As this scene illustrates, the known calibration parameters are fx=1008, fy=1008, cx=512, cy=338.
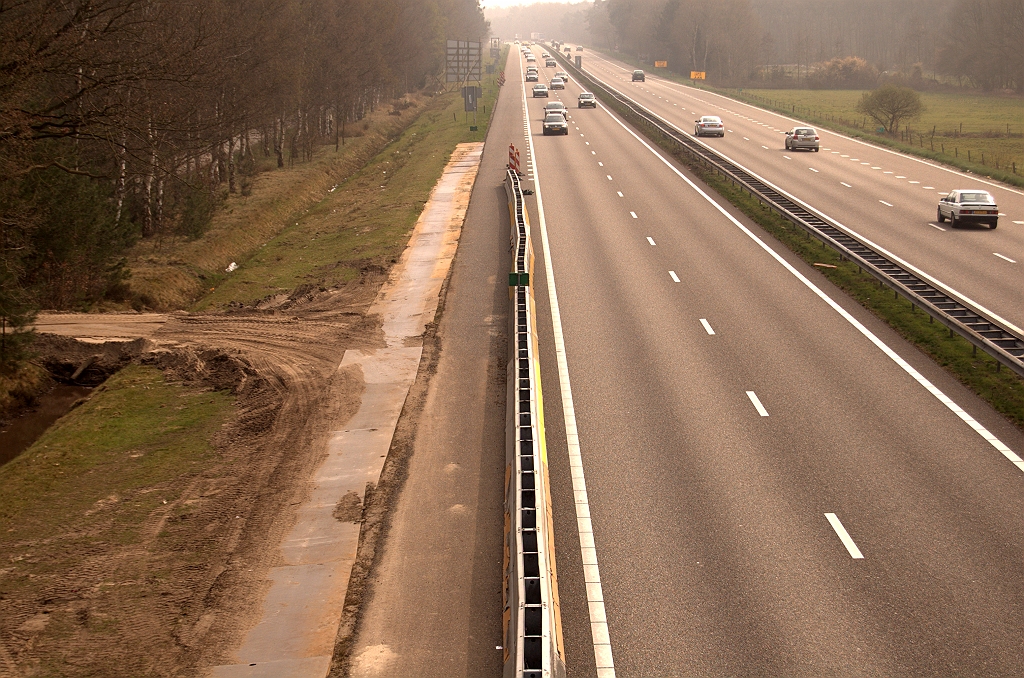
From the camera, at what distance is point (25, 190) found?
931 inches

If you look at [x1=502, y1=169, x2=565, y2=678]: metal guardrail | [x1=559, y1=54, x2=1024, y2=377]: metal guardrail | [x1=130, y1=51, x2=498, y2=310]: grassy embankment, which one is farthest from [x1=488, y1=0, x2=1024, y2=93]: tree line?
[x1=502, y1=169, x2=565, y2=678]: metal guardrail

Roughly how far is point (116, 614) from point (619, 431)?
29.5 ft

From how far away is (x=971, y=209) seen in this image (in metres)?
36.1

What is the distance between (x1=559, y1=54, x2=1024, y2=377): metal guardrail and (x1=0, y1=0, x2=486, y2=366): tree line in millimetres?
17332

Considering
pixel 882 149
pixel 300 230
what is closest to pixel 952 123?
pixel 882 149

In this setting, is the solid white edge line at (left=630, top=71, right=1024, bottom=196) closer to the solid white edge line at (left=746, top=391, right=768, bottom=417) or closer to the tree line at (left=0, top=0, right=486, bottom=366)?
the solid white edge line at (left=746, top=391, right=768, bottom=417)

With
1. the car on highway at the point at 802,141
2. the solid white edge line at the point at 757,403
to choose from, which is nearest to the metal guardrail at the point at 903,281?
the solid white edge line at the point at 757,403

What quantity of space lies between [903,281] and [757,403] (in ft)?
33.0

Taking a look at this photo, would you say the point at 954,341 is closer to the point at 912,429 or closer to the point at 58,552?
the point at 912,429

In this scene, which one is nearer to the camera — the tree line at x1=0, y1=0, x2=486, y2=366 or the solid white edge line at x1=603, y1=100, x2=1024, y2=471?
the solid white edge line at x1=603, y1=100, x2=1024, y2=471

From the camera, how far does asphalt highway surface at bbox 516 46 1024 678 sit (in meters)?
11.6

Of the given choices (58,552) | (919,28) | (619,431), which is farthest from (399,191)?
(919,28)

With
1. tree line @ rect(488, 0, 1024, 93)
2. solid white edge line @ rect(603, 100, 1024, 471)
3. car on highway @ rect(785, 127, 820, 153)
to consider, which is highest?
tree line @ rect(488, 0, 1024, 93)

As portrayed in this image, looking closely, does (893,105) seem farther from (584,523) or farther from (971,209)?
(584,523)
